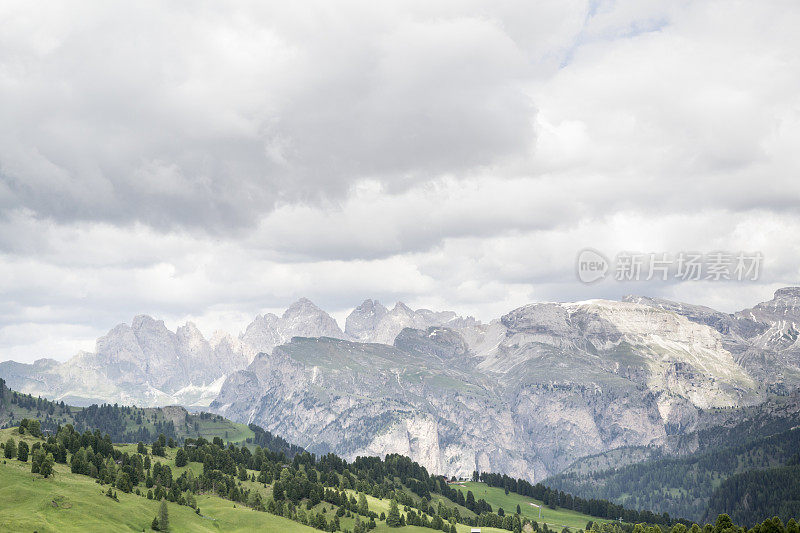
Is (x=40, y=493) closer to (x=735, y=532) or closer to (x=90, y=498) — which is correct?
(x=90, y=498)

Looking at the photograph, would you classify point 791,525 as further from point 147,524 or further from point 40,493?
point 40,493

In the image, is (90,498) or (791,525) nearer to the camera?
(791,525)

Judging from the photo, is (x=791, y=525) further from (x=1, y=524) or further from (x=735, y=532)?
(x=1, y=524)

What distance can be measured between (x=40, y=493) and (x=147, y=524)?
29732 mm

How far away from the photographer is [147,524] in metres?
199

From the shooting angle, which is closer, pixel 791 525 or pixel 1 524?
pixel 1 524

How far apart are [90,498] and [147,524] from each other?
1734 cm

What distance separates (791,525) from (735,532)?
63.1ft

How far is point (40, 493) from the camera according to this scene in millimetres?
191625

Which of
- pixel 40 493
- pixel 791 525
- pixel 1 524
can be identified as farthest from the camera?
pixel 40 493

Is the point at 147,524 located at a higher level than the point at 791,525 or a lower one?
lower

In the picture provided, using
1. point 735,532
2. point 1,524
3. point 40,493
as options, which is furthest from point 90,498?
point 735,532

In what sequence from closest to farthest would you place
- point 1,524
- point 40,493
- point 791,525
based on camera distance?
point 1,524 → point 791,525 → point 40,493

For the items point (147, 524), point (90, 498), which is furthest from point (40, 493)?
point (147, 524)
